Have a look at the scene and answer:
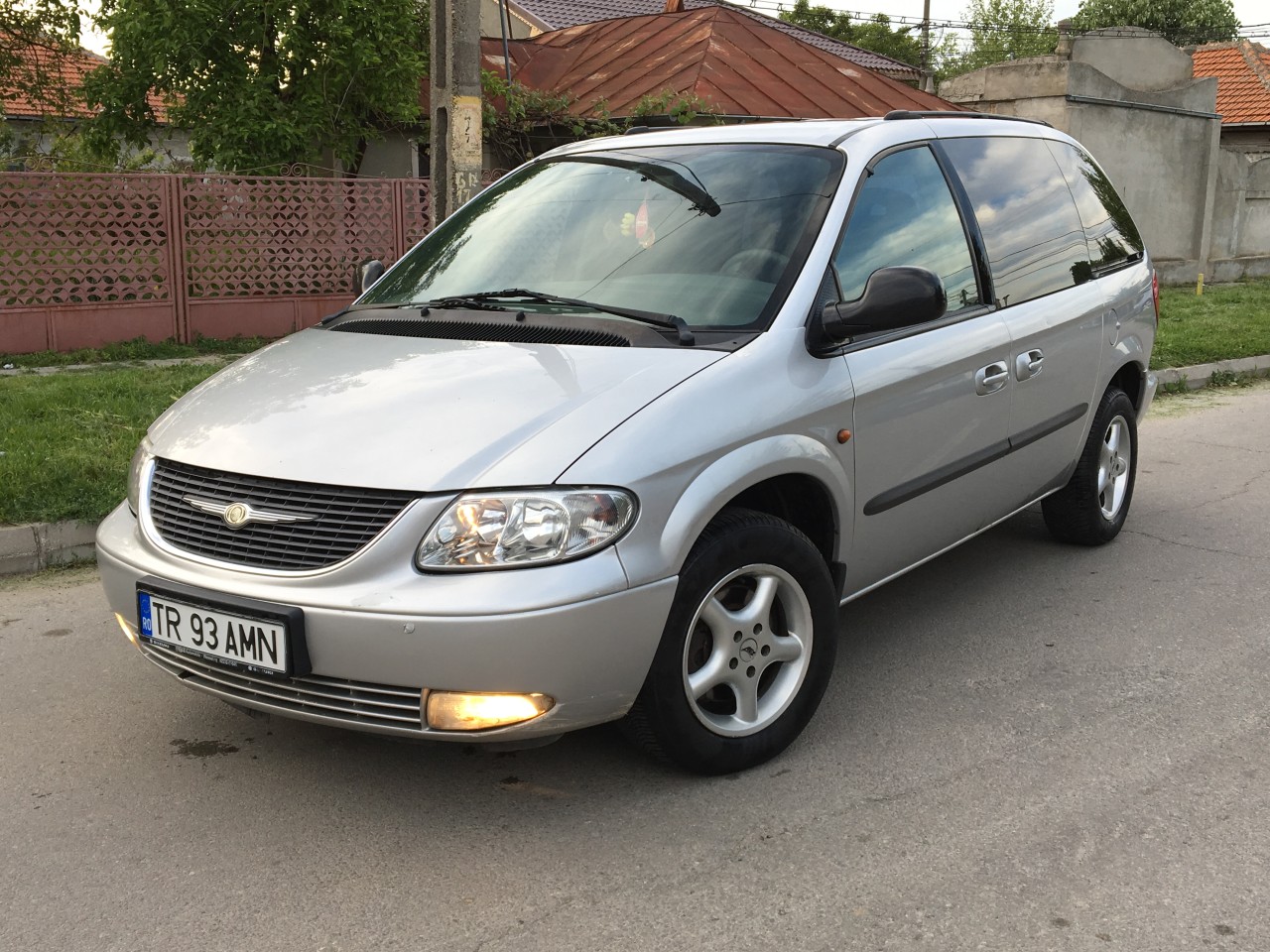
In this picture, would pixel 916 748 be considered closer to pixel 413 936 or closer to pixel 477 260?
pixel 413 936

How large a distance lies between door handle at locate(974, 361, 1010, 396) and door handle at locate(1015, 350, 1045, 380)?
9 centimetres

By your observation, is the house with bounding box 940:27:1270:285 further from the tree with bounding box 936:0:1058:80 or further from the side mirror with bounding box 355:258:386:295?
the tree with bounding box 936:0:1058:80

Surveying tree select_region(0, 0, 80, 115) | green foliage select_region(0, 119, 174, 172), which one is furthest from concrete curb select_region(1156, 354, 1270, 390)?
tree select_region(0, 0, 80, 115)

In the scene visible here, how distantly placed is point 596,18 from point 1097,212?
22.1m

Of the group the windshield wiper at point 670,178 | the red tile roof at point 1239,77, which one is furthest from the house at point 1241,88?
the windshield wiper at point 670,178

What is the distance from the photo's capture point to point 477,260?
4.25 m

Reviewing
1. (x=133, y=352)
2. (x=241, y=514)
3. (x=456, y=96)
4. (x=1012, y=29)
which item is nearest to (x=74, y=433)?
(x=456, y=96)

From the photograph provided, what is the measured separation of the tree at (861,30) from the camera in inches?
1989

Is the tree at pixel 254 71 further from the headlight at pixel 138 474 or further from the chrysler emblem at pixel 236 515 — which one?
the chrysler emblem at pixel 236 515

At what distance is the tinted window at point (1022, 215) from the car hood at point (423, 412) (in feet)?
5.34

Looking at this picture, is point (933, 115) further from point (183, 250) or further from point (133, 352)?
point (183, 250)

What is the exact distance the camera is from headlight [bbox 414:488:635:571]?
2.87 meters

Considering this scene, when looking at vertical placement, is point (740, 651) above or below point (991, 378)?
below

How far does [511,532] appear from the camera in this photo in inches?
113
